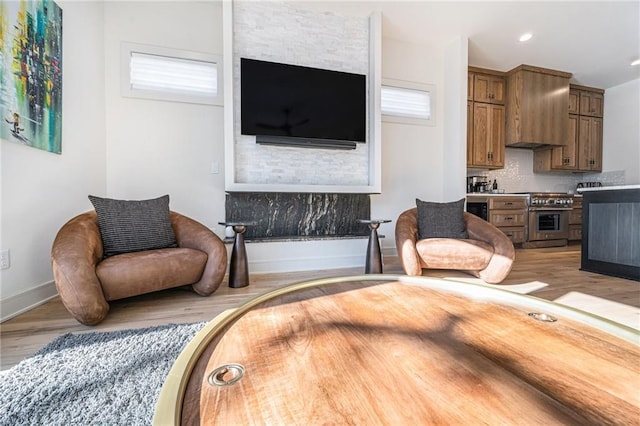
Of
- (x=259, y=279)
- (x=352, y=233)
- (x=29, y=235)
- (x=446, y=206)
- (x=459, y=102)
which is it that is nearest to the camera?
(x=29, y=235)

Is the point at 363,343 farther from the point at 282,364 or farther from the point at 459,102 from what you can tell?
Result: the point at 459,102

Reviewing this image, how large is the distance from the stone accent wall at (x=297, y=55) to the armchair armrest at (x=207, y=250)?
94 centimetres

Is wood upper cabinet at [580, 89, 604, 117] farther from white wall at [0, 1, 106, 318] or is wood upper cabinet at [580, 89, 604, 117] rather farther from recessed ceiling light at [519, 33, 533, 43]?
white wall at [0, 1, 106, 318]

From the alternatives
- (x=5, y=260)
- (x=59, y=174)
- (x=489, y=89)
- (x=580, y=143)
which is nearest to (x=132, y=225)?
(x=5, y=260)

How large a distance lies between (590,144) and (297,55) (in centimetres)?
593

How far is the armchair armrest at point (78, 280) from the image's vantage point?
1.67m

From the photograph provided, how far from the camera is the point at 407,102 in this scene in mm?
4168

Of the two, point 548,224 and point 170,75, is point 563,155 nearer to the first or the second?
point 548,224

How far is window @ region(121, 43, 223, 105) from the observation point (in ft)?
10.3

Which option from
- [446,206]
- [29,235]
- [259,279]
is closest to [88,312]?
[29,235]

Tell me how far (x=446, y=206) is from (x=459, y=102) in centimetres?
174

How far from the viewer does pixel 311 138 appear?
337 centimetres

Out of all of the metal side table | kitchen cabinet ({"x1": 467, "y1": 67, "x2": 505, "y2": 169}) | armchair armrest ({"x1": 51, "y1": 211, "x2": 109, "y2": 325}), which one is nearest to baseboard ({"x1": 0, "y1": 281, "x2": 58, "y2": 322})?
armchair armrest ({"x1": 51, "y1": 211, "x2": 109, "y2": 325})

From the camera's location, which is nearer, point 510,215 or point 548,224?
point 510,215
